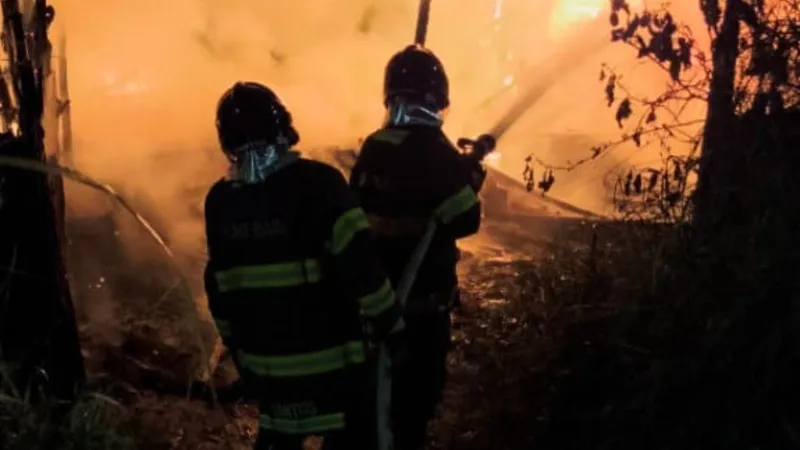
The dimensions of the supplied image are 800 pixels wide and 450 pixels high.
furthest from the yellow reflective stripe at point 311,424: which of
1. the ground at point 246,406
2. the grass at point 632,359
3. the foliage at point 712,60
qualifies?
the foliage at point 712,60

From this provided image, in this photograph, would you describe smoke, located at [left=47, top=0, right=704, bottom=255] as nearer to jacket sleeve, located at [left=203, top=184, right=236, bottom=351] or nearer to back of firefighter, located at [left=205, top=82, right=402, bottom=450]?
jacket sleeve, located at [left=203, top=184, right=236, bottom=351]

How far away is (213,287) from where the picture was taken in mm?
3582

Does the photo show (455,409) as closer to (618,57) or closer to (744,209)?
(744,209)

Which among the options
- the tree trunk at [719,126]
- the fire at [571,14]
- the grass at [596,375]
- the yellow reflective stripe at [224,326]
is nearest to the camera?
the yellow reflective stripe at [224,326]

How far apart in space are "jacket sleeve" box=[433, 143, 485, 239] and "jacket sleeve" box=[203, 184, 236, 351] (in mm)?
1038

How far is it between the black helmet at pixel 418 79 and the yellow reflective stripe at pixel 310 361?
1292 mm

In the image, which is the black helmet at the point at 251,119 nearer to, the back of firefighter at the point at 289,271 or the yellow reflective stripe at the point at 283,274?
the back of firefighter at the point at 289,271

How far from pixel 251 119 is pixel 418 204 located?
1.07 m

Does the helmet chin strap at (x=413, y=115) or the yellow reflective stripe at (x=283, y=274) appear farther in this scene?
the helmet chin strap at (x=413, y=115)

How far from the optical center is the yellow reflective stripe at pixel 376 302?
3400 millimetres

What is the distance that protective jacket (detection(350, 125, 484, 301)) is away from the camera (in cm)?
418

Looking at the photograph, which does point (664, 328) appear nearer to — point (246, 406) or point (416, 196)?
point (416, 196)

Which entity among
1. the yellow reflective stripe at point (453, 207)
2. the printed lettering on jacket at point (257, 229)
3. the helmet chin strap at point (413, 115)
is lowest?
the printed lettering on jacket at point (257, 229)

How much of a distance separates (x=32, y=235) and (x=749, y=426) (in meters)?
3.19
